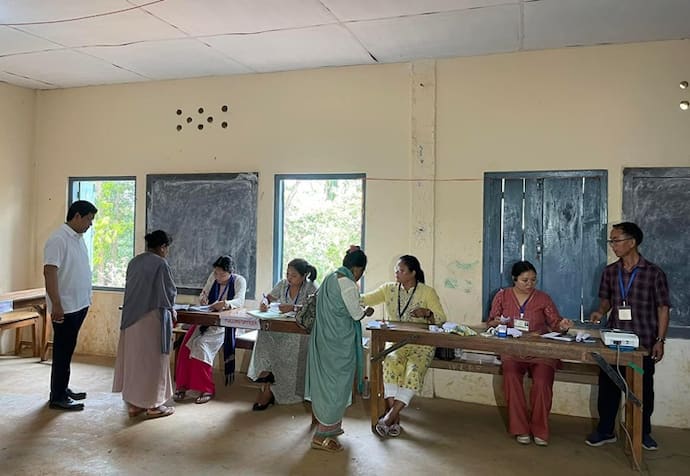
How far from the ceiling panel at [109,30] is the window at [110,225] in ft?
5.34

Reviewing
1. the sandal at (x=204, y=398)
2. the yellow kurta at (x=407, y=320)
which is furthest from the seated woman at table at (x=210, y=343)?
the yellow kurta at (x=407, y=320)

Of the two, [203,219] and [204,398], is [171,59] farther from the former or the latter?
[204,398]

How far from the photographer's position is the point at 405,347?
3850 mm

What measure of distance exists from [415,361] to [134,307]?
78.6 inches

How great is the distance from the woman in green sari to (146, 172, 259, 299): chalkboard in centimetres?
181

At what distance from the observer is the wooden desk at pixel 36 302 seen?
491 cm

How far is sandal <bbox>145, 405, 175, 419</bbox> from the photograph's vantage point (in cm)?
379

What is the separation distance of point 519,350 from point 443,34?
2322 millimetres

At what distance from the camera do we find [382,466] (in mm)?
3104

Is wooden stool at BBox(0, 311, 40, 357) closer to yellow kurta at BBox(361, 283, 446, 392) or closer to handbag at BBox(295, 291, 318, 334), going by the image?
handbag at BBox(295, 291, 318, 334)

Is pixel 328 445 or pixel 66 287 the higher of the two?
pixel 66 287

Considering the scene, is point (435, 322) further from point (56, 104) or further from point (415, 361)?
point (56, 104)

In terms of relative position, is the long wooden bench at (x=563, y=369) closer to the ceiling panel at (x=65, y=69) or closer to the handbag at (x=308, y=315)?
the handbag at (x=308, y=315)

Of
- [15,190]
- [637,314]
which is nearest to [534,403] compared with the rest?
[637,314]
